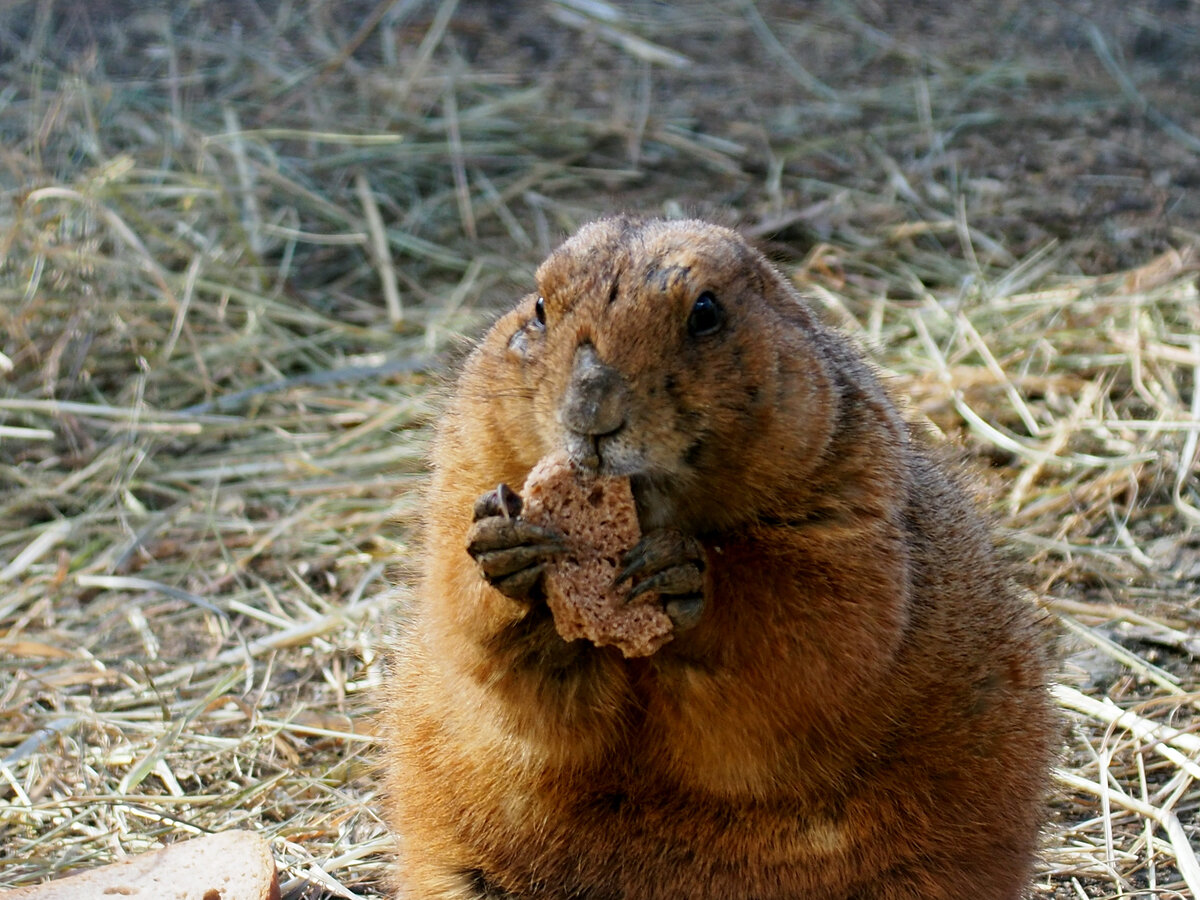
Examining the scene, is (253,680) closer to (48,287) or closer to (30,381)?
(30,381)

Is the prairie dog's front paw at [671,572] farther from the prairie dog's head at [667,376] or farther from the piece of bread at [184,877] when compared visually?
the piece of bread at [184,877]

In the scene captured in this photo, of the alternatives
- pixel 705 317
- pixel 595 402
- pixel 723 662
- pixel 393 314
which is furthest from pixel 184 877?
pixel 393 314

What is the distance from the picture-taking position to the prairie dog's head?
2.68 metres

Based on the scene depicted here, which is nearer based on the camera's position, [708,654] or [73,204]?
[708,654]

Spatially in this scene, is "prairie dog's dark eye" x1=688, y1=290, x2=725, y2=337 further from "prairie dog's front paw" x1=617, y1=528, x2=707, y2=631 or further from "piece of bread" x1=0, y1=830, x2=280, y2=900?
"piece of bread" x1=0, y1=830, x2=280, y2=900

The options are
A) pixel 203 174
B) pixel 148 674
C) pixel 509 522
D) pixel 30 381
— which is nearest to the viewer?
pixel 509 522

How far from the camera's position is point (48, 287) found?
6.99m

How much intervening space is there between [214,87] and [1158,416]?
5.89 meters

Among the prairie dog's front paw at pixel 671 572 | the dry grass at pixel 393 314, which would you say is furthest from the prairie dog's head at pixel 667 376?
the dry grass at pixel 393 314

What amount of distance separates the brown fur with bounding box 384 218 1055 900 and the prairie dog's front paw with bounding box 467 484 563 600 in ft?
0.33

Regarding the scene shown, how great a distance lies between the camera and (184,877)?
3.69 metres

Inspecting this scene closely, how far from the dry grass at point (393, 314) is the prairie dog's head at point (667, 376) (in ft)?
3.77

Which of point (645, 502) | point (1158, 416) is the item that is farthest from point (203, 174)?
point (645, 502)

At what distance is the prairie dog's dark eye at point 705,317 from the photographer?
9.30 feet
